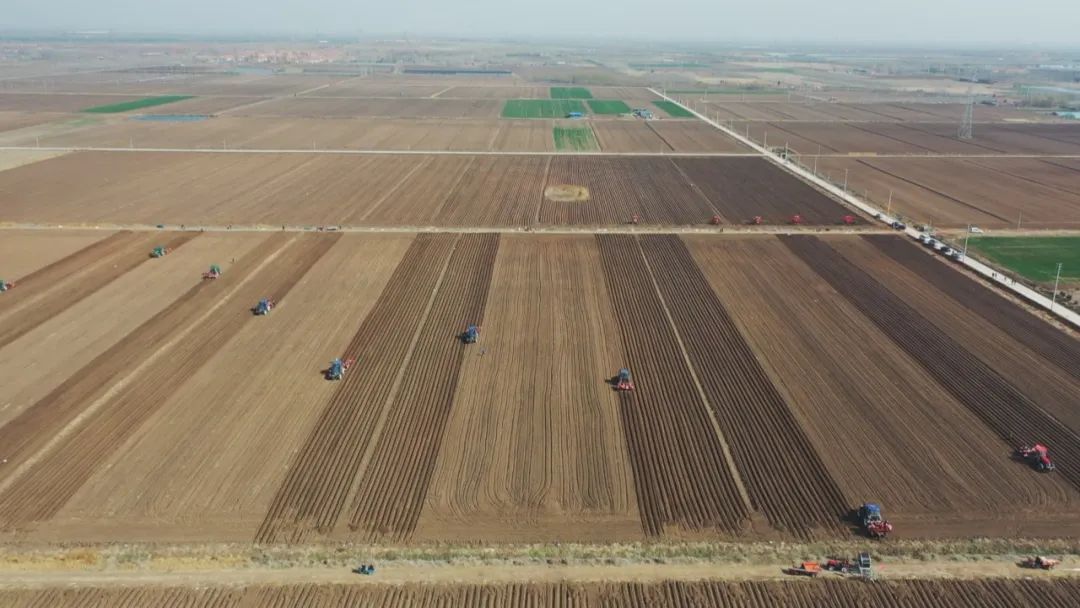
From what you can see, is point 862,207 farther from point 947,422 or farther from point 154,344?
point 154,344

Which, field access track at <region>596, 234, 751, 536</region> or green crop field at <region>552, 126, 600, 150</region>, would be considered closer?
field access track at <region>596, 234, 751, 536</region>

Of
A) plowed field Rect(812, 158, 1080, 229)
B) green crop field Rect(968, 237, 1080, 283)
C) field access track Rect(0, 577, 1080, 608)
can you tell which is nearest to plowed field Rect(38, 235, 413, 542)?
field access track Rect(0, 577, 1080, 608)

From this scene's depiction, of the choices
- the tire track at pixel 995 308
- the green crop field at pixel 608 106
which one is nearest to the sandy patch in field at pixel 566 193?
the tire track at pixel 995 308

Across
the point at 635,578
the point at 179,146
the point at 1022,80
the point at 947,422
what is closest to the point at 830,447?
the point at 947,422

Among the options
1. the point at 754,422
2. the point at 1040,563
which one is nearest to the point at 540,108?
the point at 754,422

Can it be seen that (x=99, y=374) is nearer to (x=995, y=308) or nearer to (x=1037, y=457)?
(x=1037, y=457)

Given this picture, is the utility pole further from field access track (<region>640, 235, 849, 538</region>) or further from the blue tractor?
the blue tractor
